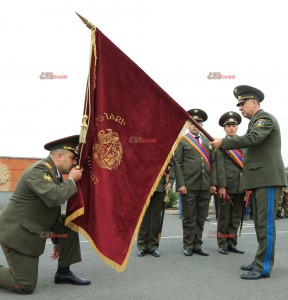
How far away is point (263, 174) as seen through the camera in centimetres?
412

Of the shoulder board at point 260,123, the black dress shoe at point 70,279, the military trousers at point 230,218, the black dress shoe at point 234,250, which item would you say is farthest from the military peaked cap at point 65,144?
the black dress shoe at point 234,250

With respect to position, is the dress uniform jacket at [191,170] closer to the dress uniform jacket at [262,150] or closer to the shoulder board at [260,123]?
the dress uniform jacket at [262,150]

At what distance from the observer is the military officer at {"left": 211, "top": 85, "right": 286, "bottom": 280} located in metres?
4.04

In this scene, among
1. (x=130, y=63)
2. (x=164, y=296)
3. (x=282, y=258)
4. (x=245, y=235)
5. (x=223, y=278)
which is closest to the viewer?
(x=164, y=296)

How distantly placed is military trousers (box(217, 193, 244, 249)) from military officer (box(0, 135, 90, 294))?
2.41m

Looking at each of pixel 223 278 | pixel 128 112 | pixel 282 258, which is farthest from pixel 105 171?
pixel 282 258

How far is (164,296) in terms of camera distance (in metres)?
3.39

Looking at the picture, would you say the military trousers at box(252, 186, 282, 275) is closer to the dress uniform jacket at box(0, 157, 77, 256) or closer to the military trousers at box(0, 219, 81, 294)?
the dress uniform jacket at box(0, 157, 77, 256)

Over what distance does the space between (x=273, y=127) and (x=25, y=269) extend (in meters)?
2.74

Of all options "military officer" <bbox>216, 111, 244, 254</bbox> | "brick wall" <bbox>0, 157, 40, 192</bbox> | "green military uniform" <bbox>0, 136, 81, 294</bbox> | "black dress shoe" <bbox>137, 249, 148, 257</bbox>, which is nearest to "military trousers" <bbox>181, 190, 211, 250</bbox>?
"military officer" <bbox>216, 111, 244, 254</bbox>

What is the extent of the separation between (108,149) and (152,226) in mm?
2019

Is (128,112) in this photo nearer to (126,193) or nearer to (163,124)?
(163,124)

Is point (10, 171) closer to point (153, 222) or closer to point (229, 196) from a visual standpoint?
point (153, 222)

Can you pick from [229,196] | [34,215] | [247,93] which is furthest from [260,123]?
[34,215]
